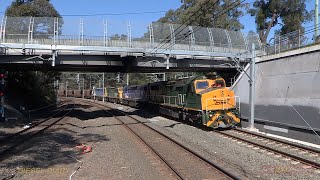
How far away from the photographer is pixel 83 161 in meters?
11.9

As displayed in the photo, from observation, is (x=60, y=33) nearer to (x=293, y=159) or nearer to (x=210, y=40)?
(x=210, y=40)

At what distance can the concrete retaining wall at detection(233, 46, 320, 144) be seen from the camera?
16391mm

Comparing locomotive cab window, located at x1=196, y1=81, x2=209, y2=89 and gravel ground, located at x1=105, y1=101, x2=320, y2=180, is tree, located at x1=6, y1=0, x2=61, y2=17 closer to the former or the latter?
locomotive cab window, located at x1=196, y1=81, x2=209, y2=89

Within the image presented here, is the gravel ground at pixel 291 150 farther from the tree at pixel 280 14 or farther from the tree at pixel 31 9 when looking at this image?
the tree at pixel 31 9

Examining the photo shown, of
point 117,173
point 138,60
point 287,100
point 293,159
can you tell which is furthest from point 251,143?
point 138,60

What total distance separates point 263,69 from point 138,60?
8944mm

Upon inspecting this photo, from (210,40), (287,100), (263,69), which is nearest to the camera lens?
(287,100)

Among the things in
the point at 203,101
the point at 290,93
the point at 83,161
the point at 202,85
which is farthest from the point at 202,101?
the point at 83,161

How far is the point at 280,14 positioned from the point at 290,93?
3258 cm

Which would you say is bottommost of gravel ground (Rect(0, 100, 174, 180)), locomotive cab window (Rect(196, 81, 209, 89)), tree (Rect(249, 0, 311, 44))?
gravel ground (Rect(0, 100, 174, 180))

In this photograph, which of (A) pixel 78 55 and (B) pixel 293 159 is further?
(A) pixel 78 55

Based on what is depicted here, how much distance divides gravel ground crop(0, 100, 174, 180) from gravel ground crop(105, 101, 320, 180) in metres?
2.28

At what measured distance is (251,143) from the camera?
15.0 m

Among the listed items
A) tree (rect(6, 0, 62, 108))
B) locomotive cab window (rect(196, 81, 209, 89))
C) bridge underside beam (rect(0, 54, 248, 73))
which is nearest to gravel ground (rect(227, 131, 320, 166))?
locomotive cab window (rect(196, 81, 209, 89))
